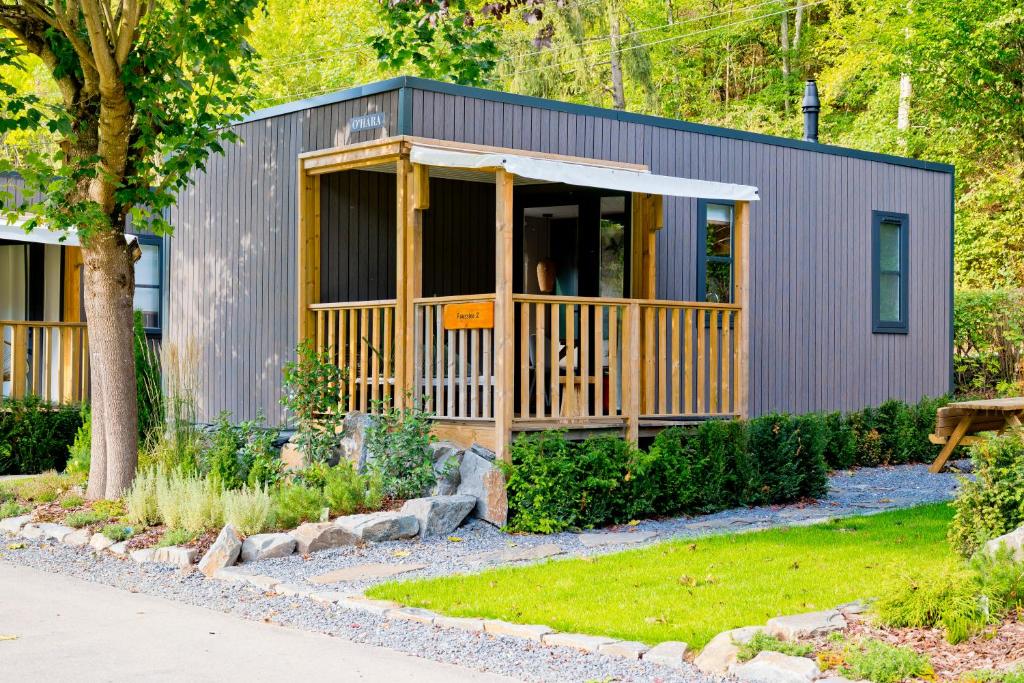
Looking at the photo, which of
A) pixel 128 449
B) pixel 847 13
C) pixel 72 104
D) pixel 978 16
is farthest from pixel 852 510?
pixel 847 13

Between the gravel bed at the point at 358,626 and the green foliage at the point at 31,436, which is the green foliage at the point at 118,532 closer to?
the gravel bed at the point at 358,626

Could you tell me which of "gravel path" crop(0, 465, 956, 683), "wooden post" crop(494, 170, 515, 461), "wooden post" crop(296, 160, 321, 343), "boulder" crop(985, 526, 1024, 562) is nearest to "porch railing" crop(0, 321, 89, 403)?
"wooden post" crop(296, 160, 321, 343)

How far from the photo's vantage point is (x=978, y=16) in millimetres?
25875

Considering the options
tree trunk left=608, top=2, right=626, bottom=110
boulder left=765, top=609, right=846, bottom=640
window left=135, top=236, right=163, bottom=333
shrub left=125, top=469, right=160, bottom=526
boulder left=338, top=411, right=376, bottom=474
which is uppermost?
tree trunk left=608, top=2, right=626, bottom=110

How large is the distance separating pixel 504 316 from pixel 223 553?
9.30 ft

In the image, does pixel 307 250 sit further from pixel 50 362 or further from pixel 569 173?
pixel 50 362

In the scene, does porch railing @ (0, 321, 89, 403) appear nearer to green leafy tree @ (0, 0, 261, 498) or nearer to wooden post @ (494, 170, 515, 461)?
green leafy tree @ (0, 0, 261, 498)

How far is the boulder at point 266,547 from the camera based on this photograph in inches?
353

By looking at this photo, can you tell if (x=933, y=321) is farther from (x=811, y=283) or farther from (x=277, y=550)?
(x=277, y=550)

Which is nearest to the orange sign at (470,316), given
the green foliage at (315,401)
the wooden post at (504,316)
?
the wooden post at (504,316)

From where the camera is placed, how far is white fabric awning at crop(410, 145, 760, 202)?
998 centimetres

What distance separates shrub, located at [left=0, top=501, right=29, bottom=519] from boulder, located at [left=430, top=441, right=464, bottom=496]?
11.9ft

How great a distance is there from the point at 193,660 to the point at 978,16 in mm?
23959

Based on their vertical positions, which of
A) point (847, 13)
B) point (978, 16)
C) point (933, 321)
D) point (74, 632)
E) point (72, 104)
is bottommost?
point (74, 632)
